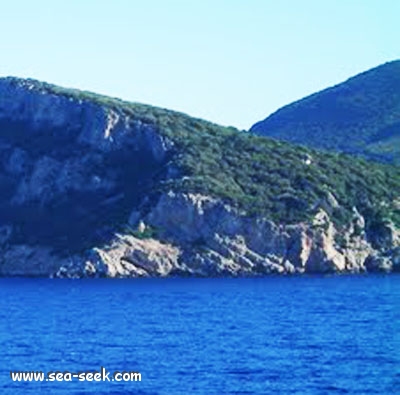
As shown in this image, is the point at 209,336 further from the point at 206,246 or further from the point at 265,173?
the point at 265,173

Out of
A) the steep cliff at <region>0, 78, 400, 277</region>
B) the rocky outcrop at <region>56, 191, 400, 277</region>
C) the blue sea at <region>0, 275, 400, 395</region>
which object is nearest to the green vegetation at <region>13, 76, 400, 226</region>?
the steep cliff at <region>0, 78, 400, 277</region>

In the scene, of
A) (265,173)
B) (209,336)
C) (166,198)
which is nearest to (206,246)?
(166,198)

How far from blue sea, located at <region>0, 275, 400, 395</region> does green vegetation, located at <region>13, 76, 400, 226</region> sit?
797 inches

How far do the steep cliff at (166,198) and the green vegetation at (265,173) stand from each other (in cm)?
29

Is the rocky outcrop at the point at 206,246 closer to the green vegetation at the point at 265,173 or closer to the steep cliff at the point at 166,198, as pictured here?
the steep cliff at the point at 166,198

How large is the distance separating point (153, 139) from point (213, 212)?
84.9ft

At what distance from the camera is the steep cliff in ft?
495

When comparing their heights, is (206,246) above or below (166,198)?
below

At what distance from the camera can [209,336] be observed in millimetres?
85438

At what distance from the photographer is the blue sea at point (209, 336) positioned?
2501 inches

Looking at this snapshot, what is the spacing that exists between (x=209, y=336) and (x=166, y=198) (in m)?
69.1

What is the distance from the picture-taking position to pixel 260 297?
12150cm

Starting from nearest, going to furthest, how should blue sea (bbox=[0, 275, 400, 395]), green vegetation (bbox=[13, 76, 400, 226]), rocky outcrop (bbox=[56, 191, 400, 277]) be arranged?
blue sea (bbox=[0, 275, 400, 395]), rocky outcrop (bbox=[56, 191, 400, 277]), green vegetation (bbox=[13, 76, 400, 226])

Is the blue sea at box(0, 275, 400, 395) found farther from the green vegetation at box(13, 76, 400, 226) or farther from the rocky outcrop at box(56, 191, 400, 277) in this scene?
the green vegetation at box(13, 76, 400, 226)
